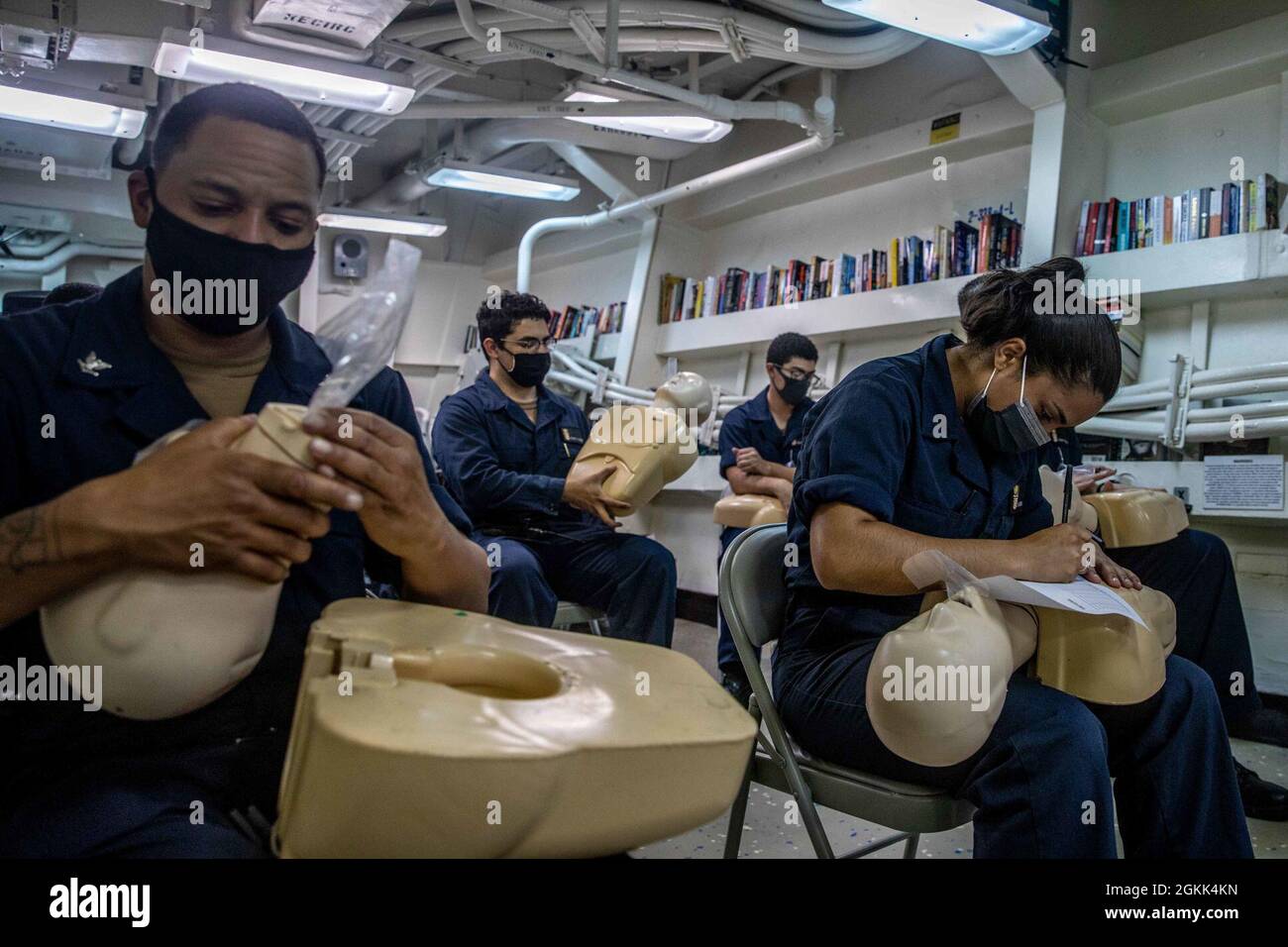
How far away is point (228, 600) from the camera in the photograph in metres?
0.75

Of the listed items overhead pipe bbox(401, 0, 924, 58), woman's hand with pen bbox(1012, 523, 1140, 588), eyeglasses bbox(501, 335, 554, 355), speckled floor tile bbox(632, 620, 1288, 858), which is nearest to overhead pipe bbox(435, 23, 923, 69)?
overhead pipe bbox(401, 0, 924, 58)

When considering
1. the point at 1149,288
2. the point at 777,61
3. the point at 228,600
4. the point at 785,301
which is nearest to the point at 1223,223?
the point at 1149,288

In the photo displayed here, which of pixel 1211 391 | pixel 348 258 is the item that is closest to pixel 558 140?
pixel 348 258

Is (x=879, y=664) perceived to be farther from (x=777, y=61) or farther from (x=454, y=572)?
(x=777, y=61)

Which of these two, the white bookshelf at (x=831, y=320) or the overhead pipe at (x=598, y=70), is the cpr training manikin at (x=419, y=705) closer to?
the overhead pipe at (x=598, y=70)

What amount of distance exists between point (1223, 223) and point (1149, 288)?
1.09ft

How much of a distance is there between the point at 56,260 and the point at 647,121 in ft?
15.3

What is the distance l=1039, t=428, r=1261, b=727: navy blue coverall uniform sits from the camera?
251 cm

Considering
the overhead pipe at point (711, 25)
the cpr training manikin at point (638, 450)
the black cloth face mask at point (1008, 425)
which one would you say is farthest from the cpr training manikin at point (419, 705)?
the overhead pipe at point (711, 25)

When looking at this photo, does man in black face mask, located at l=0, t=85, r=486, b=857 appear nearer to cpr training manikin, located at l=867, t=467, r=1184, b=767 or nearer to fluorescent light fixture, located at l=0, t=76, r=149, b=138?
cpr training manikin, located at l=867, t=467, r=1184, b=767

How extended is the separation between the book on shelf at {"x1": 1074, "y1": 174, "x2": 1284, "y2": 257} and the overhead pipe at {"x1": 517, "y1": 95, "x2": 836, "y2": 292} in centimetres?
137

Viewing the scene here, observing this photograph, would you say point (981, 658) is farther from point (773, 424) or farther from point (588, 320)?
point (588, 320)

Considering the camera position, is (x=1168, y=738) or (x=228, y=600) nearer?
(x=228, y=600)

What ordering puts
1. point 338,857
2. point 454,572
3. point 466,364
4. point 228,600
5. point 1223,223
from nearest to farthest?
point 338,857
point 228,600
point 454,572
point 1223,223
point 466,364
